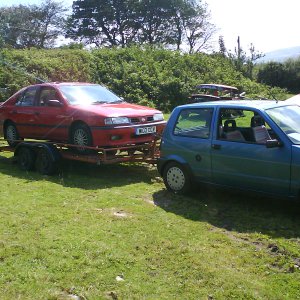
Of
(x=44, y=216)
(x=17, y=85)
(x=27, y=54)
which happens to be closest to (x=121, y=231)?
(x=44, y=216)

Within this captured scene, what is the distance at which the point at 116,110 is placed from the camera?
877 cm

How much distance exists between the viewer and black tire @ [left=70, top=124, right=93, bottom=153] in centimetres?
868

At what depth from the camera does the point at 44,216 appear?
6180 millimetres

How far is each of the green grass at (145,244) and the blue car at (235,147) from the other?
0.42 m

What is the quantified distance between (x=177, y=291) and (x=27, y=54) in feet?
63.4

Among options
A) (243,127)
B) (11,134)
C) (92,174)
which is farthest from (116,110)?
(11,134)

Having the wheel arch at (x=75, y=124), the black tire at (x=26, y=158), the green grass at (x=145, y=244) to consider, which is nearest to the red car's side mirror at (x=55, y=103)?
the wheel arch at (x=75, y=124)

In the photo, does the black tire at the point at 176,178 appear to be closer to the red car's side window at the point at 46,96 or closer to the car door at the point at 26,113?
the red car's side window at the point at 46,96

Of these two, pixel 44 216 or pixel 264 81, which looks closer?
pixel 44 216

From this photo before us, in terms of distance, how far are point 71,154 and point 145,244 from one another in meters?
4.36

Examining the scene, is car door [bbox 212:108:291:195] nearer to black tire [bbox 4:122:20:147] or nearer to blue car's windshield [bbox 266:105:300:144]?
blue car's windshield [bbox 266:105:300:144]

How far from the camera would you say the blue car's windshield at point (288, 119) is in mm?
5990

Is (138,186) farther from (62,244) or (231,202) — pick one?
(62,244)

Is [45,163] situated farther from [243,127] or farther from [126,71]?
[126,71]
